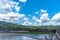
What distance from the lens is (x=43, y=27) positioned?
27.6 metres

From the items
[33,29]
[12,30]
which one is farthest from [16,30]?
[33,29]

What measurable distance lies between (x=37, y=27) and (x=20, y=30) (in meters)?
2.68

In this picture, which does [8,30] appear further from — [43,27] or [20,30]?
[43,27]

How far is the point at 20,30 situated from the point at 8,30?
177cm

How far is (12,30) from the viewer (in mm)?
29453

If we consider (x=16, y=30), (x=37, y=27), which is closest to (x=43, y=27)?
(x=37, y=27)

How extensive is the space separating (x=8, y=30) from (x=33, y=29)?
3.43 meters

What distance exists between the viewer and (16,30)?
3016cm

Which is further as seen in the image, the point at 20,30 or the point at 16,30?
the point at 16,30

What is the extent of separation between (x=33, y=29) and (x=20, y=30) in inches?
77.1

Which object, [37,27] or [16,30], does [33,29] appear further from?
[16,30]

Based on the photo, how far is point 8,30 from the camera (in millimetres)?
28422

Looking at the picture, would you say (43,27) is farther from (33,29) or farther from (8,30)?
(8,30)

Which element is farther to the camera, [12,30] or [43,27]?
[12,30]
